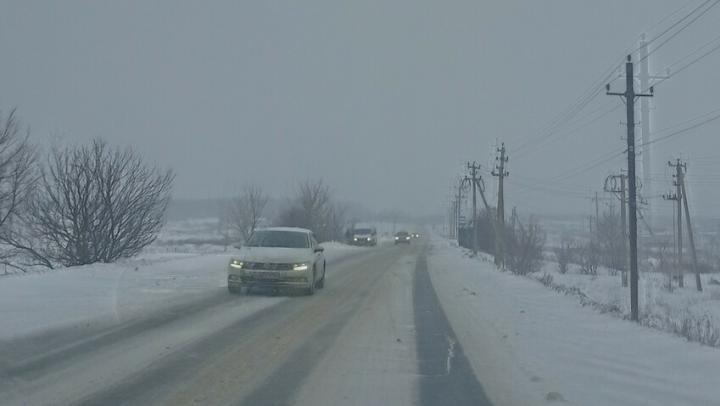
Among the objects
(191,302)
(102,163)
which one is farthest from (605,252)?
(191,302)

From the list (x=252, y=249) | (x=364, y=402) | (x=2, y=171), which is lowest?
(x=364, y=402)

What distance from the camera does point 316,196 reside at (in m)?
77.9

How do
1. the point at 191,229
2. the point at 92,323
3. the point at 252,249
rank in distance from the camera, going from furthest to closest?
the point at 191,229
the point at 252,249
the point at 92,323

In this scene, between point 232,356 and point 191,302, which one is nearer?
point 232,356

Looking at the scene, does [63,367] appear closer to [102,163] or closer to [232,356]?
[232,356]

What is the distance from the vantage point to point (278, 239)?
20672mm

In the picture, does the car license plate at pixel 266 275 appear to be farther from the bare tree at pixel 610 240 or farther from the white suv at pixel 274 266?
the bare tree at pixel 610 240

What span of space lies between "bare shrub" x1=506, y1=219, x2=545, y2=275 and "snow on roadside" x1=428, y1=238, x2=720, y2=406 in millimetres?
39645

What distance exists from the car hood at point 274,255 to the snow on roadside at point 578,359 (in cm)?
436

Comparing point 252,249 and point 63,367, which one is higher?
point 252,249

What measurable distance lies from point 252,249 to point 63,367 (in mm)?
10827

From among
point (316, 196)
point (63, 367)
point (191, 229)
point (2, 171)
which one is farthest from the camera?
point (191, 229)

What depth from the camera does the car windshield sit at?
67.1 feet

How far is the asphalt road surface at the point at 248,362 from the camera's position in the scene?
7.65 m
